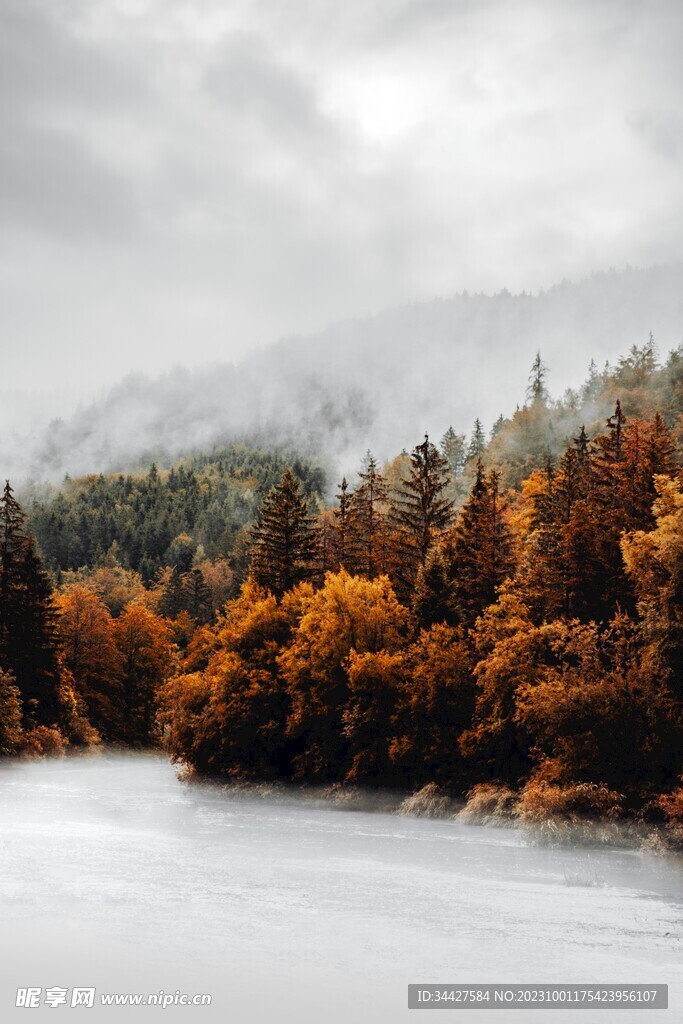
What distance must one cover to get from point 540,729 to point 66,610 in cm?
6774

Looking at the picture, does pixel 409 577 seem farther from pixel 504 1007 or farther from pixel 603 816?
pixel 504 1007

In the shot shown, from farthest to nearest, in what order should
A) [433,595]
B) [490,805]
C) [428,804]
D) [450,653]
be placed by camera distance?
[433,595] → [450,653] → [428,804] → [490,805]

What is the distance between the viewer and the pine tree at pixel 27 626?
87312mm

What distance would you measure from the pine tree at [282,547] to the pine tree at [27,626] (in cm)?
2050

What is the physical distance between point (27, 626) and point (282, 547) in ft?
77.7

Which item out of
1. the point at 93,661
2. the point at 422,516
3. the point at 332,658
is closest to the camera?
the point at 332,658

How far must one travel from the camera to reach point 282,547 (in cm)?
8138

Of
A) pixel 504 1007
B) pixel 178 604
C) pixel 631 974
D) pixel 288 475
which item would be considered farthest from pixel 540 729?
pixel 178 604

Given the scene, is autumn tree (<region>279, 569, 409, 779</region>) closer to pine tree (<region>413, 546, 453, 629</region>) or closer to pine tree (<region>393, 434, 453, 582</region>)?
pine tree (<region>413, 546, 453, 629</region>)

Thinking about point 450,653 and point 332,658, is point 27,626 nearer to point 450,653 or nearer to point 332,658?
point 332,658

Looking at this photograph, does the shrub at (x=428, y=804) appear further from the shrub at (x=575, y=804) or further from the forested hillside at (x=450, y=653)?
the shrub at (x=575, y=804)

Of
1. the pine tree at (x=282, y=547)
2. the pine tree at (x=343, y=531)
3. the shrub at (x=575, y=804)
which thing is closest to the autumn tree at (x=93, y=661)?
the pine tree at (x=282, y=547)

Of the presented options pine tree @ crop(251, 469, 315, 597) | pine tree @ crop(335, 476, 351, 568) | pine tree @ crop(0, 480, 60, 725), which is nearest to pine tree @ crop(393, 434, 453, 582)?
pine tree @ crop(335, 476, 351, 568)

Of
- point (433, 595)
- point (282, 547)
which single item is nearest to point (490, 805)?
point (433, 595)
